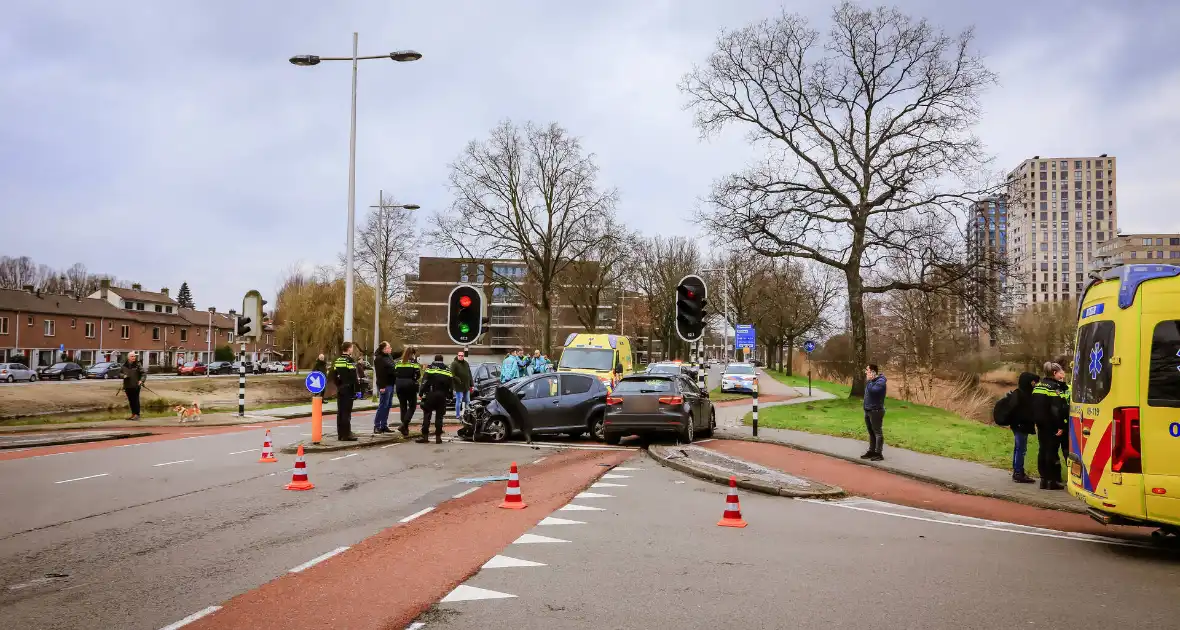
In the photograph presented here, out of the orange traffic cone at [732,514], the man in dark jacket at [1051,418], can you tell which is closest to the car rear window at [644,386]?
the man in dark jacket at [1051,418]

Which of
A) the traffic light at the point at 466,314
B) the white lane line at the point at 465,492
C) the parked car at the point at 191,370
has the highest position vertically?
the traffic light at the point at 466,314

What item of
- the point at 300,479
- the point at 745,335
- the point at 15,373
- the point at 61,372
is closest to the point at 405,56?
the point at 300,479

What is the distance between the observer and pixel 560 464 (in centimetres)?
1384

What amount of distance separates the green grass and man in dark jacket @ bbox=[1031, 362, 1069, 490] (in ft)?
7.68

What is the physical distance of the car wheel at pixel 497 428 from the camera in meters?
17.9

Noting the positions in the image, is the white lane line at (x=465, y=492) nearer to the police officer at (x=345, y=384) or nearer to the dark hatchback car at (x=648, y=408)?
the police officer at (x=345, y=384)

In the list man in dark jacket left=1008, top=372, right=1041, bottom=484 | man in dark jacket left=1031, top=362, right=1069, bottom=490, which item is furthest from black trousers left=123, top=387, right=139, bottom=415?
man in dark jacket left=1031, top=362, right=1069, bottom=490

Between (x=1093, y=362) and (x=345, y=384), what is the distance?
40.6 feet

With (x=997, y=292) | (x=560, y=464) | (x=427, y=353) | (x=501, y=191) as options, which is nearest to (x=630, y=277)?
(x=501, y=191)

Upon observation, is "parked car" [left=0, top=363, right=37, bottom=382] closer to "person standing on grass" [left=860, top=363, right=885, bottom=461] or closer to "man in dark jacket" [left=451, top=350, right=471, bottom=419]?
"man in dark jacket" [left=451, top=350, right=471, bottom=419]

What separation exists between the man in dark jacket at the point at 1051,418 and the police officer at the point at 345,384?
11423 millimetres

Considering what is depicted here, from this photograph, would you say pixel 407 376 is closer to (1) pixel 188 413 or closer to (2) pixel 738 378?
(1) pixel 188 413

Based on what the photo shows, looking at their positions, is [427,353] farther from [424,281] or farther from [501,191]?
[501,191]

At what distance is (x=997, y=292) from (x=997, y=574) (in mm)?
26349
